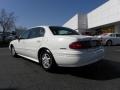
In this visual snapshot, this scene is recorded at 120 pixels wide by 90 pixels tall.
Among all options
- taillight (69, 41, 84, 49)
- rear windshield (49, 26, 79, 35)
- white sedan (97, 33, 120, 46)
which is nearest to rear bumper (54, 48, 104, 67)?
taillight (69, 41, 84, 49)

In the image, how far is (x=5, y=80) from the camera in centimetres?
519

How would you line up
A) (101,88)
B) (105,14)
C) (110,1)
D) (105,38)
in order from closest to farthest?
(101,88) → (105,38) → (110,1) → (105,14)

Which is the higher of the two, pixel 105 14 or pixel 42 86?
pixel 105 14

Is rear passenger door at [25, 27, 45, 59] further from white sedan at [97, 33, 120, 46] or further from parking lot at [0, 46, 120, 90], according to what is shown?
white sedan at [97, 33, 120, 46]

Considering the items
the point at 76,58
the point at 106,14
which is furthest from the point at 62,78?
the point at 106,14

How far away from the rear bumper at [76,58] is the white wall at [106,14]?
2055cm

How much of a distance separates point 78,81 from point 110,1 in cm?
2488

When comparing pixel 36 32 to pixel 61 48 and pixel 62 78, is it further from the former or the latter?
pixel 62 78

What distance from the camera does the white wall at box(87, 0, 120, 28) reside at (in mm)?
25603

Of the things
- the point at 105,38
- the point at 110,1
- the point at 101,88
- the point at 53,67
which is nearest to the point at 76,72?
the point at 53,67

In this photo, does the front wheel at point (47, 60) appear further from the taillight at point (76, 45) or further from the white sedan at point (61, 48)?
the taillight at point (76, 45)

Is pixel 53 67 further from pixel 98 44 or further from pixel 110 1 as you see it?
pixel 110 1

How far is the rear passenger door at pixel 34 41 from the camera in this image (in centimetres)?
659

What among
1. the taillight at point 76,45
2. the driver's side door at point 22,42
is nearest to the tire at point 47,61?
the taillight at point 76,45
